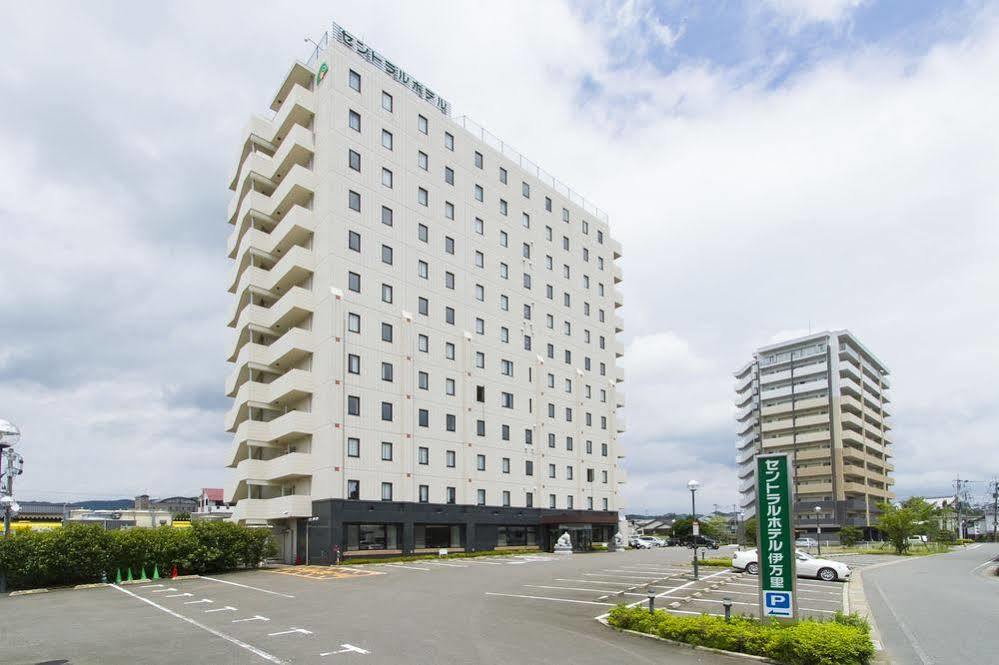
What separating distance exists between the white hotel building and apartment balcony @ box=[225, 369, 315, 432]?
0.17m

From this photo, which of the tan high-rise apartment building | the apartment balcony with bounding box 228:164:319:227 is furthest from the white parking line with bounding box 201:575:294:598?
the tan high-rise apartment building

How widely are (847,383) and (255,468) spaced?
99.6 meters

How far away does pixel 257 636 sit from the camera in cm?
1747

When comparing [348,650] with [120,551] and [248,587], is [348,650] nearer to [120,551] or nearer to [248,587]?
[248,587]

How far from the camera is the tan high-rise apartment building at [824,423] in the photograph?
11321 cm

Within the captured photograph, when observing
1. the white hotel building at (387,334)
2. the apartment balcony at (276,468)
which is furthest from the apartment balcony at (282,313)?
the apartment balcony at (276,468)

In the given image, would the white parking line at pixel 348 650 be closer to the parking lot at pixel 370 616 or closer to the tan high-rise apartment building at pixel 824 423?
the parking lot at pixel 370 616

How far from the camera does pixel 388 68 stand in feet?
193

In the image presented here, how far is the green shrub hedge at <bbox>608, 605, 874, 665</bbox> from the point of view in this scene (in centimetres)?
1381

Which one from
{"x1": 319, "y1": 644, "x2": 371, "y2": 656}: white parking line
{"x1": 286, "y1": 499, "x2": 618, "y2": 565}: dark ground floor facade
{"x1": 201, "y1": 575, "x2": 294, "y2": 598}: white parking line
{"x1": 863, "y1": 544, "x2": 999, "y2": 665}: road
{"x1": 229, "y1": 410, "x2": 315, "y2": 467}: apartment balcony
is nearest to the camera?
{"x1": 319, "y1": 644, "x2": 371, "y2": 656}: white parking line

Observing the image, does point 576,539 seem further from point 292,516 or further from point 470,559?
point 292,516

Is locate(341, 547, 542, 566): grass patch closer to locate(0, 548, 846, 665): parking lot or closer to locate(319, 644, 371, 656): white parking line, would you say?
locate(0, 548, 846, 665): parking lot

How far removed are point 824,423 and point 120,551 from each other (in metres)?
107

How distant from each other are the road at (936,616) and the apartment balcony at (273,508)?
3313 cm
